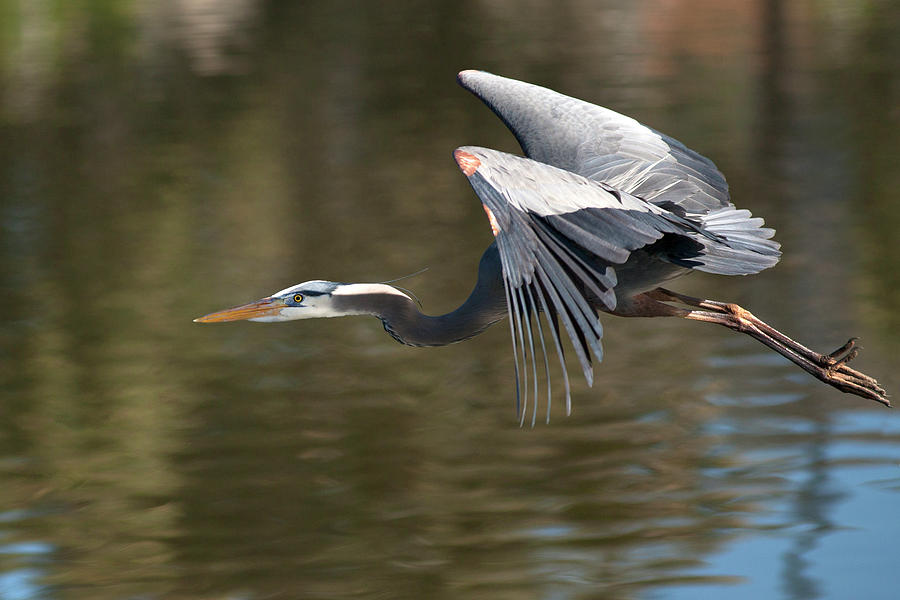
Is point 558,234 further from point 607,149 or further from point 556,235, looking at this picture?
point 607,149

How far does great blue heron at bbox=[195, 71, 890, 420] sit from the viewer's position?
16.4 feet

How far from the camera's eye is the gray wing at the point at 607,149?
260 inches

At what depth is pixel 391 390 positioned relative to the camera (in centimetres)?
988

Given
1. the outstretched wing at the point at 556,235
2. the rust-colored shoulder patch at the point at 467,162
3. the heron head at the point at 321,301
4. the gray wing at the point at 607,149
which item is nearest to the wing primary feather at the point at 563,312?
the outstretched wing at the point at 556,235

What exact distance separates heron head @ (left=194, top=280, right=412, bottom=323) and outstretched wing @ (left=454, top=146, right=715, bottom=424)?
3.21 ft

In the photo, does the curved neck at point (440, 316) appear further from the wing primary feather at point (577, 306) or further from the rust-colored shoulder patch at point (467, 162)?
the wing primary feather at point (577, 306)

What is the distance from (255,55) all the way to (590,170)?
19773 millimetres

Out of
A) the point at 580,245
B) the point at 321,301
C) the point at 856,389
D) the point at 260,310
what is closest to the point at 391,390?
the point at 260,310

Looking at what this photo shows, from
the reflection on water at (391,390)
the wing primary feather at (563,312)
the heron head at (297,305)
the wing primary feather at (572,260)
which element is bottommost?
the reflection on water at (391,390)

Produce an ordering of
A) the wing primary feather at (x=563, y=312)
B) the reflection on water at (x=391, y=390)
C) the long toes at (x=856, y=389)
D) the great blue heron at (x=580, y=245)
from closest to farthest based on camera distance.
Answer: the wing primary feather at (x=563, y=312), the great blue heron at (x=580, y=245), the long toes at (x=856, y=389), the reflection on water at (x=391, y=390)

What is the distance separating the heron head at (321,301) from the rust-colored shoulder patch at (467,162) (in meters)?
0.99

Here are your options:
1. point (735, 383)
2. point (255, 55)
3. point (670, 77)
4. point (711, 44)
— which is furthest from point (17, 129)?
point (735, 383)

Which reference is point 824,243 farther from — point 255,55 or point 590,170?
point 255,55

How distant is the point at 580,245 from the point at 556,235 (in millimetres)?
111
